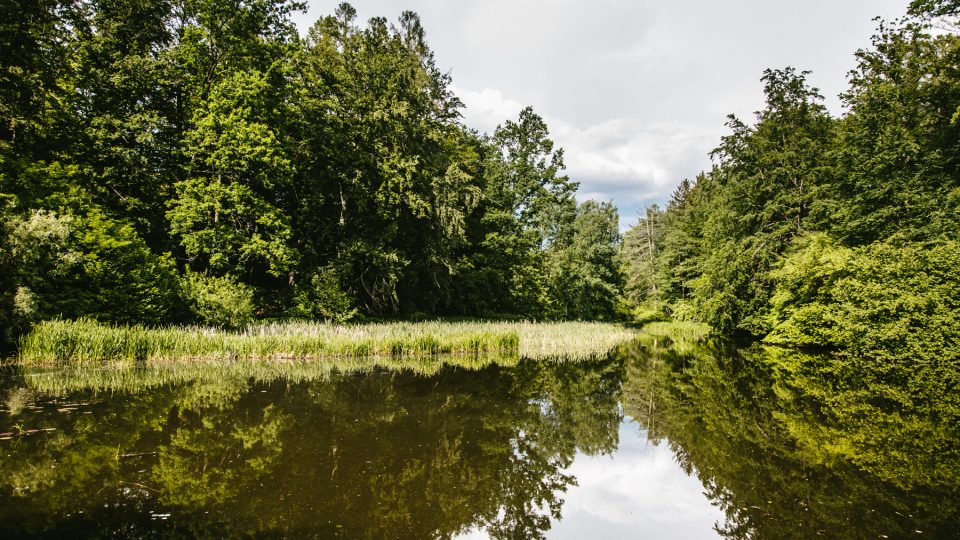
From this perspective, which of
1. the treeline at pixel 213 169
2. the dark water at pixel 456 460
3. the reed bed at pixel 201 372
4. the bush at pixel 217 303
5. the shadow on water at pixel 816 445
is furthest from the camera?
the bush at pixel 217 303

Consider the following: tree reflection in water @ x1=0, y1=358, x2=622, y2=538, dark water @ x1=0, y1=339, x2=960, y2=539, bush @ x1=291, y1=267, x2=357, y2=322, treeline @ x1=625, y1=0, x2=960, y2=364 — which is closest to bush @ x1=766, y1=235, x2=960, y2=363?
treeline @ x1=625, y1=0, x2=960, y2=364

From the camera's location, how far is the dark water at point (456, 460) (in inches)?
167

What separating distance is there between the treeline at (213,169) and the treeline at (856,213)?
49.8ft

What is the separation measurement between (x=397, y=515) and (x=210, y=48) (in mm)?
21007

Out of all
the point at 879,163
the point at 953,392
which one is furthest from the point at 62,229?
the point at 879,163

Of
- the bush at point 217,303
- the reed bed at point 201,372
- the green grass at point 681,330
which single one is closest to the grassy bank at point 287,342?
the reed bed at point 201,372

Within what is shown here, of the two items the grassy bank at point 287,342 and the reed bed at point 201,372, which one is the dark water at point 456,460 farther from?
the grassy bank at point 287,342

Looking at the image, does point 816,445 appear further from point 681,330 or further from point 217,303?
point 681,330

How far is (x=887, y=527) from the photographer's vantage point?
13.9 ft

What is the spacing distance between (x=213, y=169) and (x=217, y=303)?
6320 mm

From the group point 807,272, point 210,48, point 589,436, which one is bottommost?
point 589,436

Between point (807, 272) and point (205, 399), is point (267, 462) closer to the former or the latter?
point (205, 399)

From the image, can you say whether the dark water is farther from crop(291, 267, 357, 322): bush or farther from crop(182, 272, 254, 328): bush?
crop(291, 267, 357, 322): bush

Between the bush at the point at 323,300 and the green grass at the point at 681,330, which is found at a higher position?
the bush at the point at 323,300
